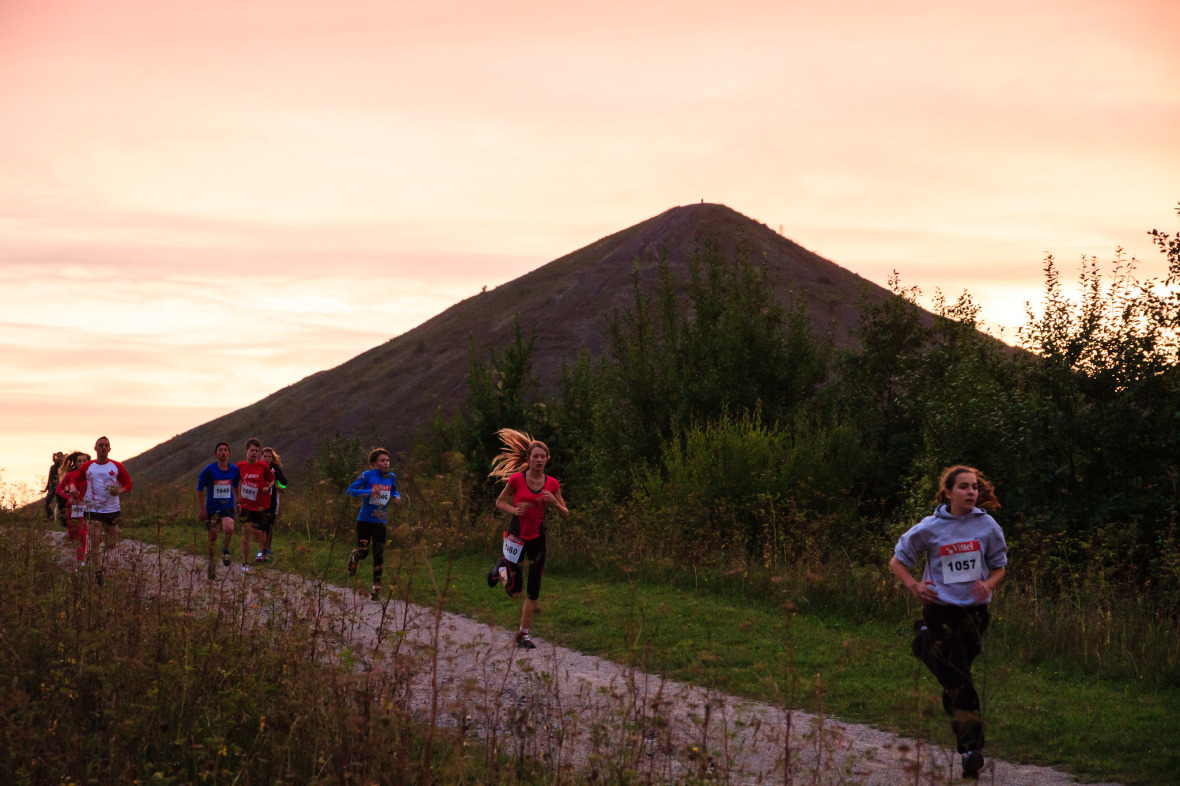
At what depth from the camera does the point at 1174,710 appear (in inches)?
324

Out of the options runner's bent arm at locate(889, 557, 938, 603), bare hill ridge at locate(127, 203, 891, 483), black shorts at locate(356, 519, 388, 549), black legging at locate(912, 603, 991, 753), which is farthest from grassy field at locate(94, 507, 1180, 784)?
bare hill ridge at locate(127, 203, 891, 483)

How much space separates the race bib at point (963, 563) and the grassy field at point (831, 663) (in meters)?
0.65

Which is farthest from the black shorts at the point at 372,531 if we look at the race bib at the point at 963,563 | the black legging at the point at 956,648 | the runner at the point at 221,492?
the race bib at the point at 963,563

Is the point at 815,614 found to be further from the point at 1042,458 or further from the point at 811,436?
the point at 811,436

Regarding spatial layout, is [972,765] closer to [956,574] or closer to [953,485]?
[956,574]

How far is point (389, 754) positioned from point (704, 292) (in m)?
24.9

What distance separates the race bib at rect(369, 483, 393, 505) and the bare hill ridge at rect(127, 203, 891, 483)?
60.2m

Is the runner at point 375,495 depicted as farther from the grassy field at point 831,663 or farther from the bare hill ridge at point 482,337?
the bare hill ridge at point 482,337

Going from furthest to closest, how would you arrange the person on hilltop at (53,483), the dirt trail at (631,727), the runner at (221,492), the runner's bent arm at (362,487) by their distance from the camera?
the person on hilltop at (53,483) < the runner at (221,492) < the runner's bent arm at (362,487) < the dirt trail at (631,727)

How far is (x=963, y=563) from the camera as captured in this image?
661cm

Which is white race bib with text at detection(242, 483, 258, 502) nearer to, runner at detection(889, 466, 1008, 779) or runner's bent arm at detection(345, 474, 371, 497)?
runner's bent arm at detection(345, 474, 371, 497)

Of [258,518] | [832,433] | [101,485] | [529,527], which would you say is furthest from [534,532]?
[832,433]

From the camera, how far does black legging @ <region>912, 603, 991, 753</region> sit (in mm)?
6125

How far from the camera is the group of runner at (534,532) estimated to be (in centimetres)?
649
